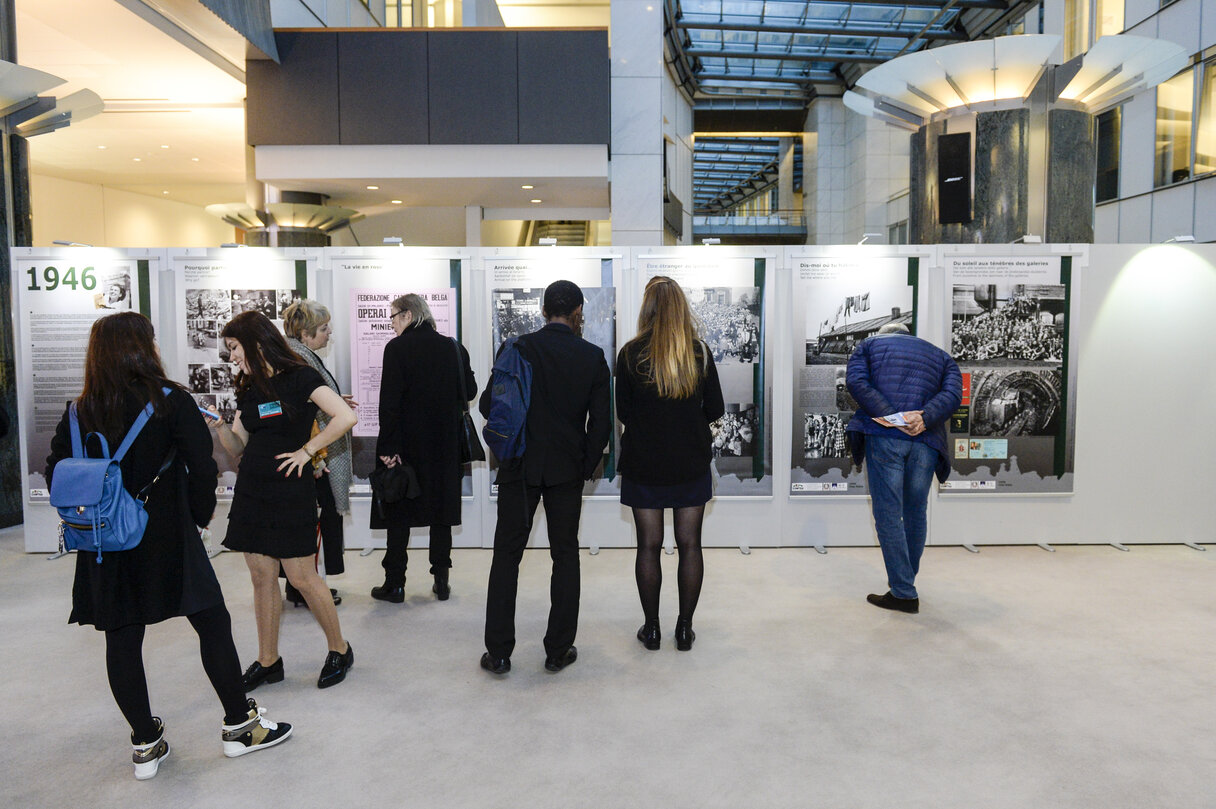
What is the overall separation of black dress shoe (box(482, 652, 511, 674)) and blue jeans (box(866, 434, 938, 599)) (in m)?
2.18

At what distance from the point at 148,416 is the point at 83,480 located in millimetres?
256

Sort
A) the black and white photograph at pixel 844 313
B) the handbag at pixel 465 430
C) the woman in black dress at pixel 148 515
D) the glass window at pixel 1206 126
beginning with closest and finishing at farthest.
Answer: the woman in black dress at pixel 148 515, the handbag at pixel 465 430, the black and white photograph at pixel 844 313, the glass window at pixel 1206 126

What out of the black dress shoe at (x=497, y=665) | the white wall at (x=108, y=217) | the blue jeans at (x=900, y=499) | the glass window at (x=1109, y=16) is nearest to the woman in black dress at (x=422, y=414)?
the black dress shoe at (x=497, y=665)

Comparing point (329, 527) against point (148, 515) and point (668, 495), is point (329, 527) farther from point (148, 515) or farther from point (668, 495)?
point (668, 495)

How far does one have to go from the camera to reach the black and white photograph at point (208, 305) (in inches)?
216

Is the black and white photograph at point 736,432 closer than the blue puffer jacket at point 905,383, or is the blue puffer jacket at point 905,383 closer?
the blue puffer jacket at point 905,383

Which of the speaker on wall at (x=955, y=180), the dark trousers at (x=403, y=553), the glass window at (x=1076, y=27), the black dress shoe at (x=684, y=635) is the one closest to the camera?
the black dress shoe at (x=684, y=635)

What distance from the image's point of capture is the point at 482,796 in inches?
97.8

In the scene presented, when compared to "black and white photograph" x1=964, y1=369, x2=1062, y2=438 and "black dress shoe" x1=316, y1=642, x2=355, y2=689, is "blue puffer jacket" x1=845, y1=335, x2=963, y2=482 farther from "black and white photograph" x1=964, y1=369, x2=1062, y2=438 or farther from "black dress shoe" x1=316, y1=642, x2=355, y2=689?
"black dress shoe" x1=316, y1=642, x2=355, y2=689

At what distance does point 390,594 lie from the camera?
4480mm

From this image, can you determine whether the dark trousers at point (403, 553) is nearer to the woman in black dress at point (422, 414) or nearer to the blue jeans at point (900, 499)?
the woman in black dress at point (422, 414)

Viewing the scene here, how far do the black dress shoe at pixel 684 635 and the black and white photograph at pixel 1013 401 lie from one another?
9.80 ft

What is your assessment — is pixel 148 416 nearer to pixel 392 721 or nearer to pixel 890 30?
pixel 392 721

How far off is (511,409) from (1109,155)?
14.0 metres
